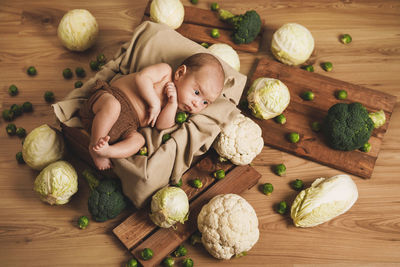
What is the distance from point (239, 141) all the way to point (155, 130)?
70 centimetres

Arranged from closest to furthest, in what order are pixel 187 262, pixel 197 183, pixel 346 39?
pixel 187 262, pixel 197 183, pixel 346 39

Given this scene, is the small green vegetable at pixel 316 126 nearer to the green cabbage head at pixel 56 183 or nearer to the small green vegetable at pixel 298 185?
the small green vegetable at pixel 298 185

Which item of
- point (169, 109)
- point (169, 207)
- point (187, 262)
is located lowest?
point (187, 262)

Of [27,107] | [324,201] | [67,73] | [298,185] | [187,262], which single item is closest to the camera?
[187,262]

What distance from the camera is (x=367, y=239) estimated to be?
125 inches

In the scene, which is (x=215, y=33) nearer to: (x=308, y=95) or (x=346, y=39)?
(x=308, y=95)

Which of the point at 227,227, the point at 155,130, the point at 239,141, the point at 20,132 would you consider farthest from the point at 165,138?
the point at 20,132

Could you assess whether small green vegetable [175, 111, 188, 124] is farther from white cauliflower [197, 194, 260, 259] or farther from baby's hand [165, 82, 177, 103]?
white cauliflower [197, 194, 260, 259]

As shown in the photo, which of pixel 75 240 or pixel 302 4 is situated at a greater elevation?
pixel 302 4

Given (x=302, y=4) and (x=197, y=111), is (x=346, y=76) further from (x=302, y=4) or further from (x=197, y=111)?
(x=197, y=111)

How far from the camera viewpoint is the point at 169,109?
9.51 ft

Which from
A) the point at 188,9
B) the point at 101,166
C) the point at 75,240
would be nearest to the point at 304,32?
the point at 188,9

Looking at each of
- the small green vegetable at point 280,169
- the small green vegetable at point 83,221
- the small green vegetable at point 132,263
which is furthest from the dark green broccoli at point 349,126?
the small green vegetable at point 83,221

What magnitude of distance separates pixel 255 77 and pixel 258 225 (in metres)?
1.43
